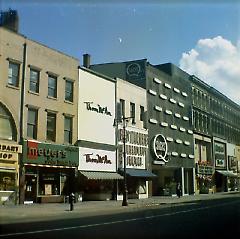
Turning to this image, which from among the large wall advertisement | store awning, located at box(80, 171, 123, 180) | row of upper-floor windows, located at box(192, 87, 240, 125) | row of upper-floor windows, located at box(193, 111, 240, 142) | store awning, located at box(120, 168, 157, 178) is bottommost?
store awning, located at box(80, 171, 123, 180)

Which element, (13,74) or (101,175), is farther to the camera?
(101,175)

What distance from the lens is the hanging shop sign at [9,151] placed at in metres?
30.8

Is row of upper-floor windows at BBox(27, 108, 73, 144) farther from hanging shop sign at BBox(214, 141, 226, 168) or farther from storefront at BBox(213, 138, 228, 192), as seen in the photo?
hanging shop sign at BBox(214, 141, 226, 168)

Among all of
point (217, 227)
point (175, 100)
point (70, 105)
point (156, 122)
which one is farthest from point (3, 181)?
point (175, 100)

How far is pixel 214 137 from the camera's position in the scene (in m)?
75.0

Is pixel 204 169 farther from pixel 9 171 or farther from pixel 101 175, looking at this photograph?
pixel 9 171

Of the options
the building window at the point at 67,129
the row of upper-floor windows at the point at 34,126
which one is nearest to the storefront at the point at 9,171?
the row of upper-floor windows at the point at 34,126

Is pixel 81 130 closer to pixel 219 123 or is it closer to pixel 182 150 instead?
pixel 182 150

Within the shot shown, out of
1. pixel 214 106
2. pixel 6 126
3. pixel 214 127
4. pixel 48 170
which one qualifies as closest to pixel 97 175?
pixel 48 170

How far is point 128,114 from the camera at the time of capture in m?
46.9

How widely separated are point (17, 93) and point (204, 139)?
139ft

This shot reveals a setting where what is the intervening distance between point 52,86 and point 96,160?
776 centimetres

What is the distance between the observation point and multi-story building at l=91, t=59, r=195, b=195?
51406 millimetres

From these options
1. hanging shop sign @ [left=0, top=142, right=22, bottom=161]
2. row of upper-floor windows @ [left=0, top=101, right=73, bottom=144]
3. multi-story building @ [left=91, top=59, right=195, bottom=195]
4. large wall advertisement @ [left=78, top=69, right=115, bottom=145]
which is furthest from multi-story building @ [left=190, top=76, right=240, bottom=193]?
hanging shop sign @ [left=0, top=142, right=22, bottom=161]
